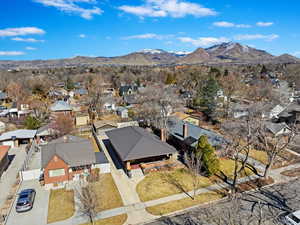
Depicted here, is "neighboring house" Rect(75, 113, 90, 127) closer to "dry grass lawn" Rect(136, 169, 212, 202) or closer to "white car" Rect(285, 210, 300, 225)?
"dry grass lawn" Rect(136, 169, 212, 202)

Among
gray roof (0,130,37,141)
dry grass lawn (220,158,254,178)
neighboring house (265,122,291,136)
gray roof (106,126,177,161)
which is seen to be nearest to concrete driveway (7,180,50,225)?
gray roof (106,126,177,161)

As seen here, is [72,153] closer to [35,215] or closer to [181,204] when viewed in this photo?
[35,215]

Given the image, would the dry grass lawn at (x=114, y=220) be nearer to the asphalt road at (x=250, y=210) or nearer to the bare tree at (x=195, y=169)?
the asphalt road at (x=250, y=210)

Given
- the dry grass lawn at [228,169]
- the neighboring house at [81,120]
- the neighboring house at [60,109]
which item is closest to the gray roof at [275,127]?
the dry grass lawn at [228,169]

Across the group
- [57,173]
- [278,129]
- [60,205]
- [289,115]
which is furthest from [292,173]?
[57,173]

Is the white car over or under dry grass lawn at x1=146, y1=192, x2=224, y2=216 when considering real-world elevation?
over

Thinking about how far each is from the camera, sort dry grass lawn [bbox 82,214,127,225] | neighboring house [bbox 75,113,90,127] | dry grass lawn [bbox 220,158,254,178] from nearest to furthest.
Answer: dry grass lawn [bbox 82,214,127,225]
dry grass lawn [bbox 220,158,254,178]
neighboring house [bbox 75,113,90,127]

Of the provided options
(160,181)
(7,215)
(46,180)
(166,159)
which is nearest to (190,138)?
(166,159)
